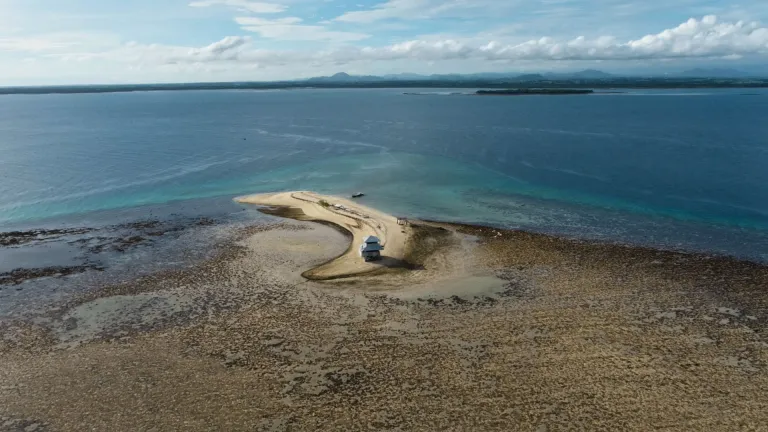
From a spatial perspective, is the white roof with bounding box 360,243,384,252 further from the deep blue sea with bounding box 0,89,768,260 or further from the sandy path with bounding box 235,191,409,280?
the deep blue sea with bounding box 0,89,768,260

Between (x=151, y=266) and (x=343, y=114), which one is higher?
(x=343, y=114)

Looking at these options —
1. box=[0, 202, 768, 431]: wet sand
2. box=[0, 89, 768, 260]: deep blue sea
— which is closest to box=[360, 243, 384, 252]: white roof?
box=[0, 202, 768, 431]: wet sand

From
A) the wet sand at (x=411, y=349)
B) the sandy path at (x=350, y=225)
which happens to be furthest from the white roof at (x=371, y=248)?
the wet sand at (x=411, y=349)

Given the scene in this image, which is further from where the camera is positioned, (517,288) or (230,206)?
(230,206)

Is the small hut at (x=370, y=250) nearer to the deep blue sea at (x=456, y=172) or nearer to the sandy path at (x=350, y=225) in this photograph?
the sandy path at (x=350, y=225)

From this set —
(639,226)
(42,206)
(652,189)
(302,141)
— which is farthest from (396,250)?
(302,141)

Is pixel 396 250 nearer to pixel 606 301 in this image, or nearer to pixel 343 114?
pixel 606 301

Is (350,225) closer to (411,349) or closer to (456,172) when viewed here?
(411,349)
